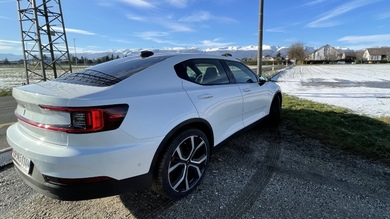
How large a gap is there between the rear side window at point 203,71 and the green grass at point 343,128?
2.35 metres

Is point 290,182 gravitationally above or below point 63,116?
below

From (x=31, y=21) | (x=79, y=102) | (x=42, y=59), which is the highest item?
(x=31, y=21)

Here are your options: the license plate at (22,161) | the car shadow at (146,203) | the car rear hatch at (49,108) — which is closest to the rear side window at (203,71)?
the car rear hatch at (49,108)

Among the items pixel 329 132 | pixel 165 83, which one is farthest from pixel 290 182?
pixel 329 132

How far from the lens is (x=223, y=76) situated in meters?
3.29

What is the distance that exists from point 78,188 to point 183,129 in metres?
1.10

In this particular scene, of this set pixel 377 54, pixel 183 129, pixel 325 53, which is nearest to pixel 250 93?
pixel 183 129

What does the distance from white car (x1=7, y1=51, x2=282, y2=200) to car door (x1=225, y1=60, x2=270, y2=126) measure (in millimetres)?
753

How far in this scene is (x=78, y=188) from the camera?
5.82 ft

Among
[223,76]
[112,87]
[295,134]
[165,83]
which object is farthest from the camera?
[295,134]

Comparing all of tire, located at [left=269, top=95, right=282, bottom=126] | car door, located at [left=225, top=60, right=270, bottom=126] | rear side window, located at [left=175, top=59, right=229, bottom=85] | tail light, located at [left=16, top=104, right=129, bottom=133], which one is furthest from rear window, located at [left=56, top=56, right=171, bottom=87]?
tire, located at [left=269, top=95, right=282, bottom=126]

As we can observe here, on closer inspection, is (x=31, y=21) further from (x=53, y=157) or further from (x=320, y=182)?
(x=320, y=182)

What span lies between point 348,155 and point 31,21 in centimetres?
1613

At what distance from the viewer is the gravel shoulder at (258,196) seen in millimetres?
2260
